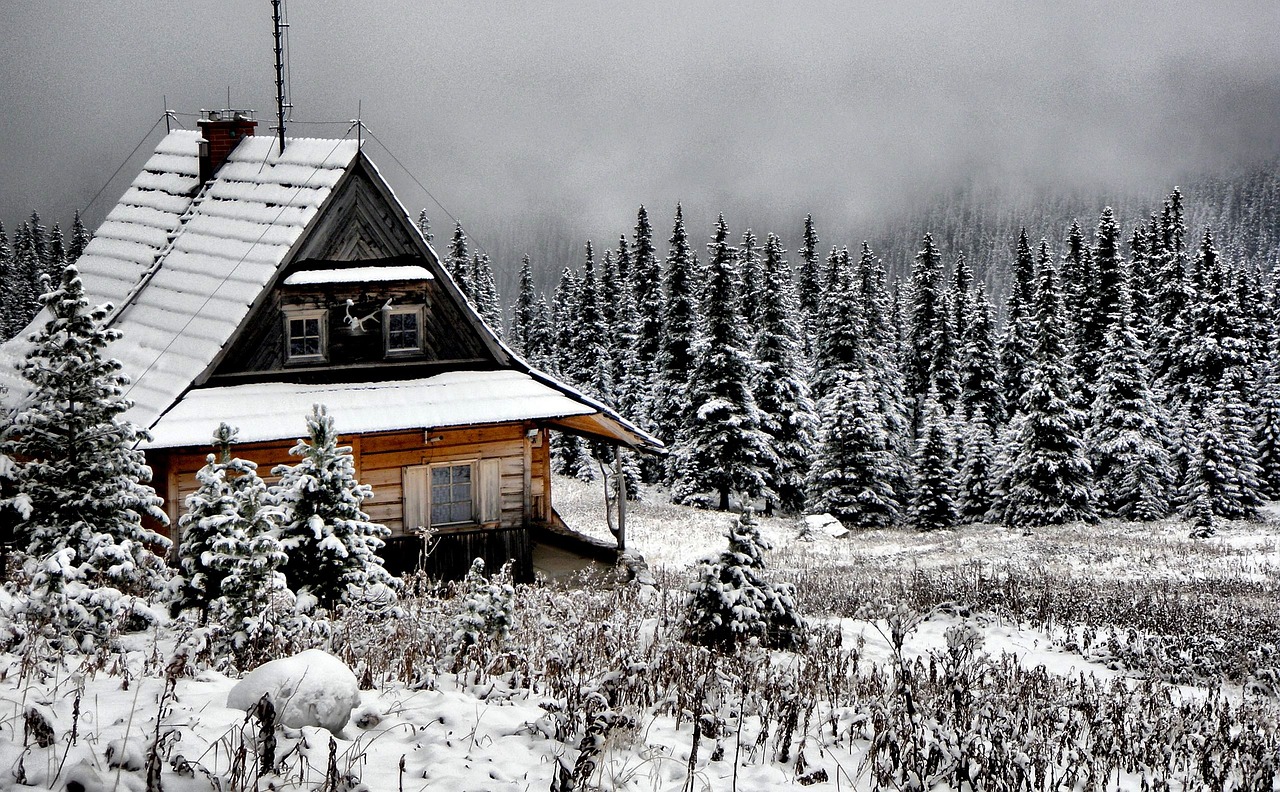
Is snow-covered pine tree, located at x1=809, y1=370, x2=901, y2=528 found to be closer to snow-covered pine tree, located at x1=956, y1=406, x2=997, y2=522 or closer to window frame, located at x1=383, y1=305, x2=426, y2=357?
snow-covered pine tree, located at x1=956, y1=406, x2=997, y2=522

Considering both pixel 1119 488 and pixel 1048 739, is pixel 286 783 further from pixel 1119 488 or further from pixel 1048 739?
pixel 1119 488

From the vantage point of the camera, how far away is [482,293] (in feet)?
239

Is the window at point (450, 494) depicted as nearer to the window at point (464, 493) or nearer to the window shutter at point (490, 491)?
the window at point (464, 493)

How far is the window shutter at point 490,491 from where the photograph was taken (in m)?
18.5

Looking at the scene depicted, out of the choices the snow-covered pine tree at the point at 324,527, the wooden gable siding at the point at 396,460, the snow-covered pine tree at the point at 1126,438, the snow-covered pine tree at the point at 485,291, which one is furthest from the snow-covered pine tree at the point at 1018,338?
the snow-covered pine tree at the point at 324,527

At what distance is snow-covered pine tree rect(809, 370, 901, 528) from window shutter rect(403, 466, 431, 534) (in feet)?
96.2

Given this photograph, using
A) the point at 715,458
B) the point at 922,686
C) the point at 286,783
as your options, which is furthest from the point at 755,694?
the point at 715,458

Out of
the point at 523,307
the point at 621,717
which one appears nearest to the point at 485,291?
the point at 523,307

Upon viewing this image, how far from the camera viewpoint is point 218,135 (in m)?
22.5

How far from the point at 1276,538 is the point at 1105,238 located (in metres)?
30.5

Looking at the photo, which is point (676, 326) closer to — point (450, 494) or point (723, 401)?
point (723, 401)

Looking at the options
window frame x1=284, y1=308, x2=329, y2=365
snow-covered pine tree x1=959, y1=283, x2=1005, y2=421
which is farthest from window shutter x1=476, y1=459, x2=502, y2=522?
snow-covered pine tree x1=959, y1=283, x2=1005, y2=421

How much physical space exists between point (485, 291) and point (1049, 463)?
44518 mm

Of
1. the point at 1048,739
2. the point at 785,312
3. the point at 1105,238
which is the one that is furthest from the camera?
the point at 1105,238
